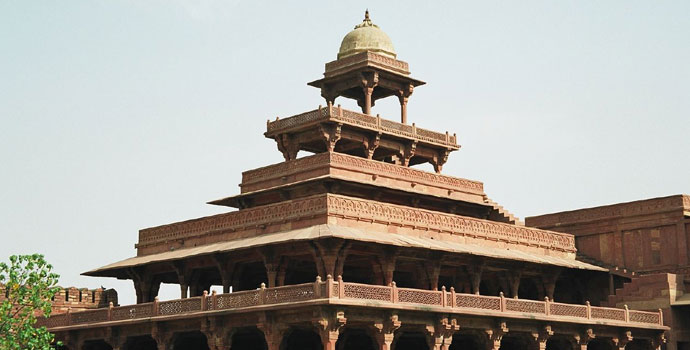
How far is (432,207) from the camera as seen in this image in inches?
2035

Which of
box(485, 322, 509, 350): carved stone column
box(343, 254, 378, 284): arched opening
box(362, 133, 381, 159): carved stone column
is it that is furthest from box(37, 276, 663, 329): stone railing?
box(362, 133, 381, 159): carved stone column

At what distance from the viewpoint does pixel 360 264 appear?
4641 cm

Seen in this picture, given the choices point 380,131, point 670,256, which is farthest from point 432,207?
point 670,256

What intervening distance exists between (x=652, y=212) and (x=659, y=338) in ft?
21.0

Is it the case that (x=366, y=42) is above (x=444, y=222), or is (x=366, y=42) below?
above

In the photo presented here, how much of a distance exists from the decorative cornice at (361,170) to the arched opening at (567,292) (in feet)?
18.2

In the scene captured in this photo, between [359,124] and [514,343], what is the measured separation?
1136 cm

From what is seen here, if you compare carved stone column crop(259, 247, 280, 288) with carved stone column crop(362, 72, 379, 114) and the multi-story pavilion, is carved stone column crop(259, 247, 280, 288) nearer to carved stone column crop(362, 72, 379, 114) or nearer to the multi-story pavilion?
the multi-story pavilion

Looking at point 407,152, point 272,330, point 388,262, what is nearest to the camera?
point 272,330

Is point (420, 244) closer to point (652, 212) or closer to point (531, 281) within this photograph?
point (531, 281)

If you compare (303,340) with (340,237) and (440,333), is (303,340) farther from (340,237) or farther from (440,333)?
(340,237)

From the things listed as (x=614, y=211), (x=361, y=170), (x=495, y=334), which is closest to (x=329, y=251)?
(x=495, y=334)

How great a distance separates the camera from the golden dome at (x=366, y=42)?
53.8 metres

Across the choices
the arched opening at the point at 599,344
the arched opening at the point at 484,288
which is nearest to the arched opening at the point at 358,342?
the arched opening at the point at 484,288
